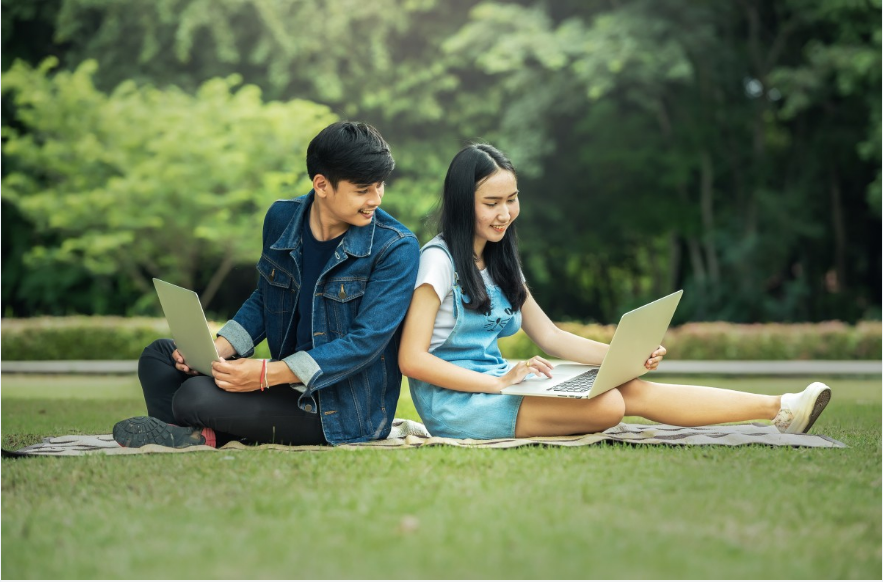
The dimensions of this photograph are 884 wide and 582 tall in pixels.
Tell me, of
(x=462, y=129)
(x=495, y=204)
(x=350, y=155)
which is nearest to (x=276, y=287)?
(x=350, y=155)

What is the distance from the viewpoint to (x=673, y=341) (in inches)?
511

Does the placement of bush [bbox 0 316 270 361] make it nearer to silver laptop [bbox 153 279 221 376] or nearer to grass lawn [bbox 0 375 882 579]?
silver laptop [bbox 153 279 221 376]

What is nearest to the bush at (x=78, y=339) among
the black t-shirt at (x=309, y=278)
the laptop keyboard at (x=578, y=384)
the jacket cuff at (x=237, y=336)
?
the jacket cuff at (x=237, y=336)

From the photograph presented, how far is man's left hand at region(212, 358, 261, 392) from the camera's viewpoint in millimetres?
3906

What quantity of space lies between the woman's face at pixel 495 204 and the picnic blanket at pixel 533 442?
0.88 m

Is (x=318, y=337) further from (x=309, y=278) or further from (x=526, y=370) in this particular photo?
(x=526, y=370)

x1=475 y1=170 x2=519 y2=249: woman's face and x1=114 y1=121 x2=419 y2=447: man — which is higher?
x1=475 y1=170 x2=519 y2=249: woman's face

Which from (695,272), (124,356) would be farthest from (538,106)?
(124,356)

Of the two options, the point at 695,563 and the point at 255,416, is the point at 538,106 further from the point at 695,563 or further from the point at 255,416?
the point at 695,563

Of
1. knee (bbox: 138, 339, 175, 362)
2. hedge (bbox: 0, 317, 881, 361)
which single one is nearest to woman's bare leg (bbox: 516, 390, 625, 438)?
knee (bbox: 138, 339, 175, 362)

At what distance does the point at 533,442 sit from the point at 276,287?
4.14 ft

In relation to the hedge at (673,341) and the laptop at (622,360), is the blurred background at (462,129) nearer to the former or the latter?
the hedge at (673,341)

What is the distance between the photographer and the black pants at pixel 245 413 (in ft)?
13.2

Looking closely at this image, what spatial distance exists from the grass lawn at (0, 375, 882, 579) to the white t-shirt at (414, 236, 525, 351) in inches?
21.2
